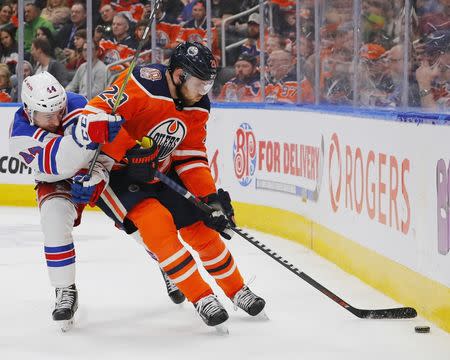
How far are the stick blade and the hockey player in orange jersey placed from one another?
0.39 m

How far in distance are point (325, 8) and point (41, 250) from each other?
2400mm

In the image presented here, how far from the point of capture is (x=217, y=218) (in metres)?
4.45

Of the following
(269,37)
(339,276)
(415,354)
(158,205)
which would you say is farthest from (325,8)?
(415,354)

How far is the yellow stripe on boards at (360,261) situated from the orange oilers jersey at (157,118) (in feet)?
3.02

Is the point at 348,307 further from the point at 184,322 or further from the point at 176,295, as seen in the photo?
the point at 176,295

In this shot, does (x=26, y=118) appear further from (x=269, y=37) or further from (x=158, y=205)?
(x=269, y=37)

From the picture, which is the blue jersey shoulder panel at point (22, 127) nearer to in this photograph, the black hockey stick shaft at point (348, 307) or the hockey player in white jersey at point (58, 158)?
the hockey player in white jersey at point (58, 158)

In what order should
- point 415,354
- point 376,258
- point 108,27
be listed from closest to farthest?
Answer: 1. point 415,354
2. point 376,258
3. point 108,27

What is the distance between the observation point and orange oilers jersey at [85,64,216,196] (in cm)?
441

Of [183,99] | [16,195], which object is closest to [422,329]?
[183,99]

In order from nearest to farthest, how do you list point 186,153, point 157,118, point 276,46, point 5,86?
1. point 157,118
2. point 186,153
3. point 276,46
4. point 5,86

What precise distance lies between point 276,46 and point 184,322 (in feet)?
13.9

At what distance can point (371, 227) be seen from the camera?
17.7ft

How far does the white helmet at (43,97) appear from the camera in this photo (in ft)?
14.4
